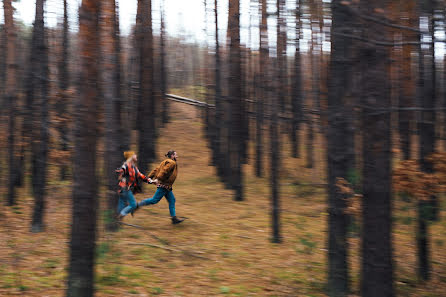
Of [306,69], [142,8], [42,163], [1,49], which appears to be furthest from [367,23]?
[306,69]

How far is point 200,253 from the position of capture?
10.5m

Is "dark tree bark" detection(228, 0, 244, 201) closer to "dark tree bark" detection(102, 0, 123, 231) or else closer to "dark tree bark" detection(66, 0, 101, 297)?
"dark tree bark" detection(102, 0, 123, 231)

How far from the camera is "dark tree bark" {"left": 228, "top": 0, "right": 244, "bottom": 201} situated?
17.5 metres

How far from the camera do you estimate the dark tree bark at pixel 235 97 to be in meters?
17.5

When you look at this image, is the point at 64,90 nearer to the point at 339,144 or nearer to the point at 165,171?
the point at 165,171

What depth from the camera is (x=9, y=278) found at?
8250 millimetres

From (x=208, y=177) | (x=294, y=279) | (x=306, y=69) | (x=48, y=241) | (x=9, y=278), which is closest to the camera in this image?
(x=9, y=278)

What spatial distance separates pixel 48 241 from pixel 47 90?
380cm

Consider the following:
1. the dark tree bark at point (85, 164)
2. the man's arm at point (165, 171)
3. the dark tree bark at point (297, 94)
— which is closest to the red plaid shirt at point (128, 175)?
the man's arm at point (165, 171)

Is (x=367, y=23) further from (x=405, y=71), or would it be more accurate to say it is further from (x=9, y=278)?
(x=9, y=278)

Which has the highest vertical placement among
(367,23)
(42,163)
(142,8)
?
(142,8)

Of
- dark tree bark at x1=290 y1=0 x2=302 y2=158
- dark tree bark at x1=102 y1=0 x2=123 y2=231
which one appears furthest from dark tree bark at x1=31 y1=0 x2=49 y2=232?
dark tree bark at x1=290 y1=0 x2=302 y2=158

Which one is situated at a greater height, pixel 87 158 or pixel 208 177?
pixel 87 158

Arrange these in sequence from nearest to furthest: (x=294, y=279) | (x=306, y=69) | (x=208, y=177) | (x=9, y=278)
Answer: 1. (x=9, y=278)
2. (x=294, y=279)
3. (x=208, y=177)
4. (x=306, y=69)
